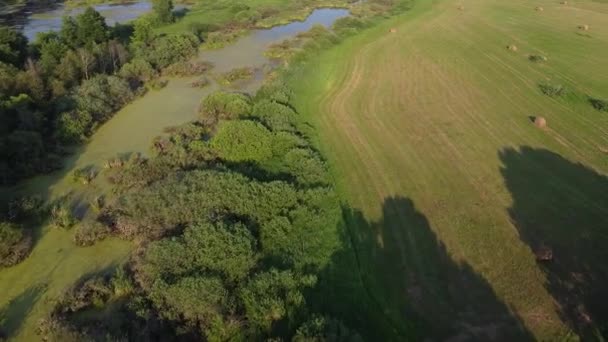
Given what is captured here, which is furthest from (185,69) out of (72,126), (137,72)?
(72,126)

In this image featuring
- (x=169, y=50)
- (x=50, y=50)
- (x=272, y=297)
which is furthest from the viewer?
(x=169, y=50)

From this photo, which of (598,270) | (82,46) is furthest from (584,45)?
(82,46)

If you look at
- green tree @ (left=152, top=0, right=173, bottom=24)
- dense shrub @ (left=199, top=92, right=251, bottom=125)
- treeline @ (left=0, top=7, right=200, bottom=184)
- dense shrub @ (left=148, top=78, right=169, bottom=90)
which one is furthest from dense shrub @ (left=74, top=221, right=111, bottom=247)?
green tree @ (left=152, top=0, right=173, bottom=24)

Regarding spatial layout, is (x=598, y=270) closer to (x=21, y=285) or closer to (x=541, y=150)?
(x=541, y=150)

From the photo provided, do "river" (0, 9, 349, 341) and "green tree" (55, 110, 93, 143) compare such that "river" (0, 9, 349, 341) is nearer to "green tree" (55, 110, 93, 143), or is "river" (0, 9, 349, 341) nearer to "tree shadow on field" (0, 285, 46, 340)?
"tree shadow on field" (0, 285, 46, 340)

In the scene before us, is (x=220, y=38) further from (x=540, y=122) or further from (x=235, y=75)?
(x=540, y=122)

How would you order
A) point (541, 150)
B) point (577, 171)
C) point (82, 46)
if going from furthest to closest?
point (82, 46)
point (541, 150)
point (577, 171)

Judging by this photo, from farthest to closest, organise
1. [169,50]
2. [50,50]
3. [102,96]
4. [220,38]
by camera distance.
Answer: [220,38], [169,50], [50,50], [102,96]

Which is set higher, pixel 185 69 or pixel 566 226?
pixel 185 69
